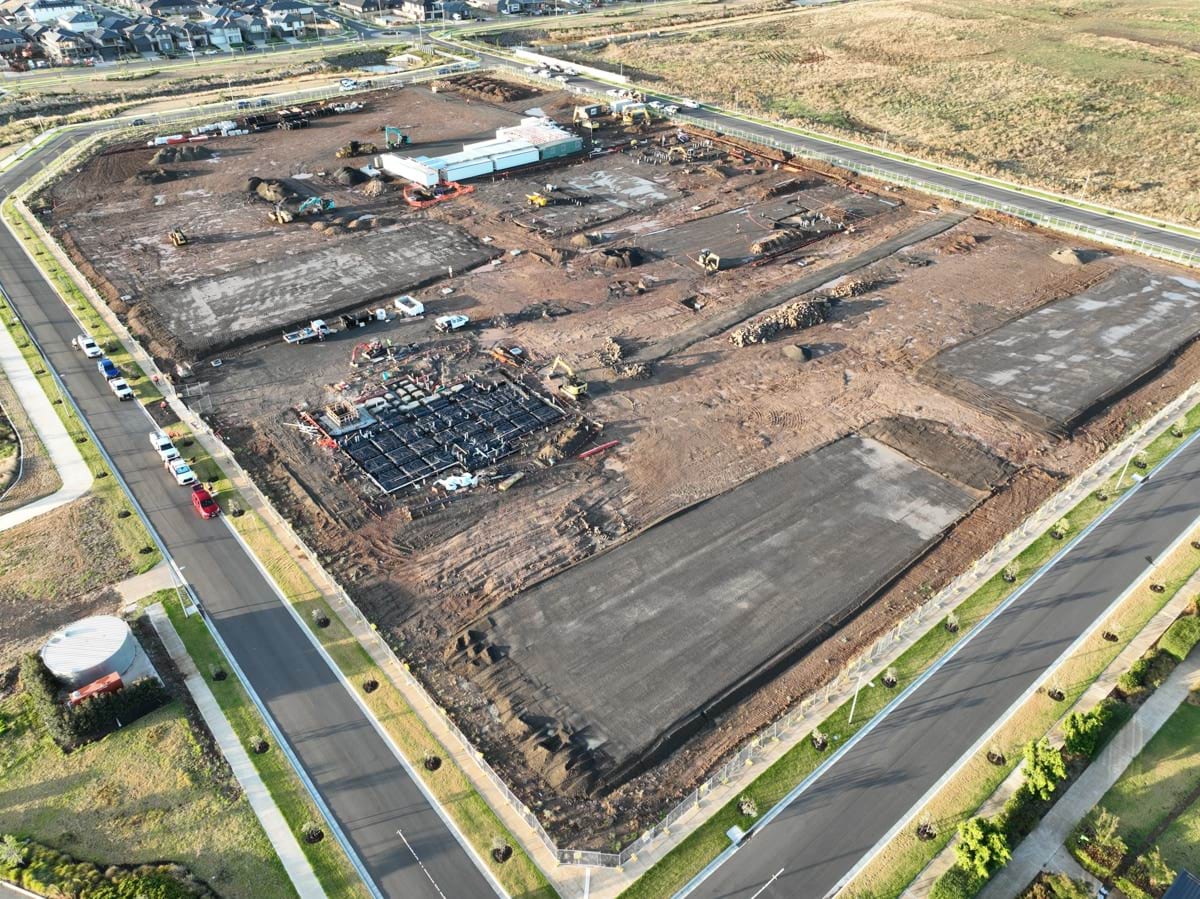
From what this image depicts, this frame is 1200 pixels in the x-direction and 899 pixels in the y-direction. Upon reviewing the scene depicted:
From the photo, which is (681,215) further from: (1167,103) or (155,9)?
(155,9)

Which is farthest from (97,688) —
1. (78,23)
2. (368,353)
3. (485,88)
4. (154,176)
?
(78,23)

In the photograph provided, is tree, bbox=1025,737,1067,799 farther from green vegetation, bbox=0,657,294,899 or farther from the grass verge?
green vegetation, bbox=0,657,294,899

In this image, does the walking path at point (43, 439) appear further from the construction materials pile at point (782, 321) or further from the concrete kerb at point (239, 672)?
the construction materials pile at point (782, 321)

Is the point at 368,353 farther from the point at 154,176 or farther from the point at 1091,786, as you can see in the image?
the point at 154,176

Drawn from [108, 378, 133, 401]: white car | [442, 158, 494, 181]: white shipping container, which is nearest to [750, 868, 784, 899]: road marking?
[108, 378, 133, 401]: white car

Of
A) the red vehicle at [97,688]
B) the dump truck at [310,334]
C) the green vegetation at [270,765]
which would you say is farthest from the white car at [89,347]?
the red vehicle at [97,688]

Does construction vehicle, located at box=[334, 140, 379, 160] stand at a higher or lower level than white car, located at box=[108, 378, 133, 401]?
higher
